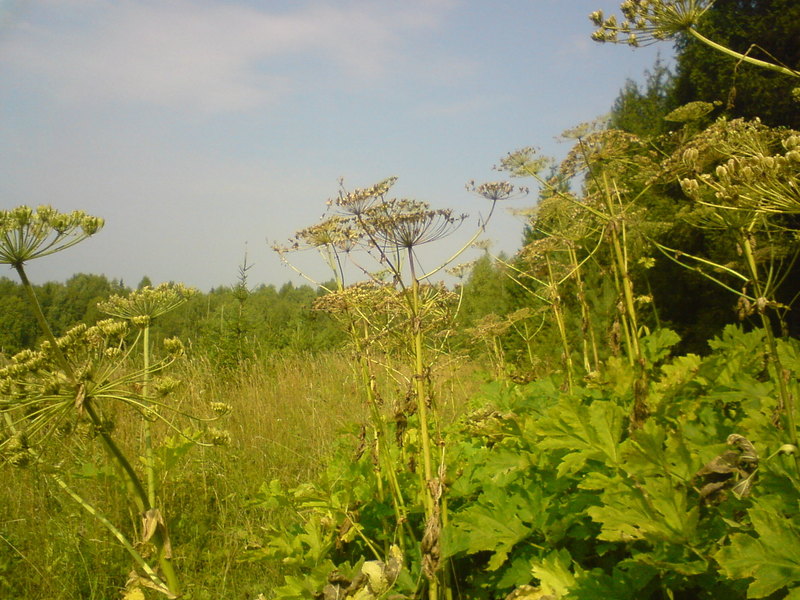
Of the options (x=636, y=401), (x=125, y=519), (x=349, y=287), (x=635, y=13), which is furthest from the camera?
(x=125, y=519)

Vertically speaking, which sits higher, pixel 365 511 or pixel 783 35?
pixel 783 35

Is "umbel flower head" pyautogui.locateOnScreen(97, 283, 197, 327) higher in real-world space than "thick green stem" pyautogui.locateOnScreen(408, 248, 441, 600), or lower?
higher

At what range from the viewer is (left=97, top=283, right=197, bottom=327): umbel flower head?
2.62 meters

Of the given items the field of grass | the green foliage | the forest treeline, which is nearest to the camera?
the forest treeline

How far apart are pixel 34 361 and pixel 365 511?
66.5 inches

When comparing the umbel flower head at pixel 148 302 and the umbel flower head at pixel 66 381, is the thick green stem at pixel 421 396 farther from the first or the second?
the umbel flower head at pixel 148 302

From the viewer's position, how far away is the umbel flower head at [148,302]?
2617 millimetres

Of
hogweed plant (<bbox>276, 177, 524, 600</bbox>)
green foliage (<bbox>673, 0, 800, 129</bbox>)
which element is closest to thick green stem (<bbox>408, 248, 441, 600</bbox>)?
hogweed plant (<bbox>276, 177, 524, 600</bbox>)

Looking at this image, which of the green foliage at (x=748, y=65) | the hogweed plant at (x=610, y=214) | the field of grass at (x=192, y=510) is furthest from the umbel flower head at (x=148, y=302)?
the green foliage at (x=748, y=65)

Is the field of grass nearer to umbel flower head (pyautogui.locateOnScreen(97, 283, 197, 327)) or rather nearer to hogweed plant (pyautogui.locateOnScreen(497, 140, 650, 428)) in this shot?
umbel flower head (pyautogui.locateOnScreen(97, 283, 197, 327))

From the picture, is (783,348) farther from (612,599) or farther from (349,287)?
(349,287)

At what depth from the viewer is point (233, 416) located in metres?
Answer: 6.46

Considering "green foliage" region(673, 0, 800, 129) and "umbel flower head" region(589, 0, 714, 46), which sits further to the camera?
"green foliage" region(673, 0, 800, 129)

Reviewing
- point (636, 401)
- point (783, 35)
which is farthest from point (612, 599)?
point (783, 35)
